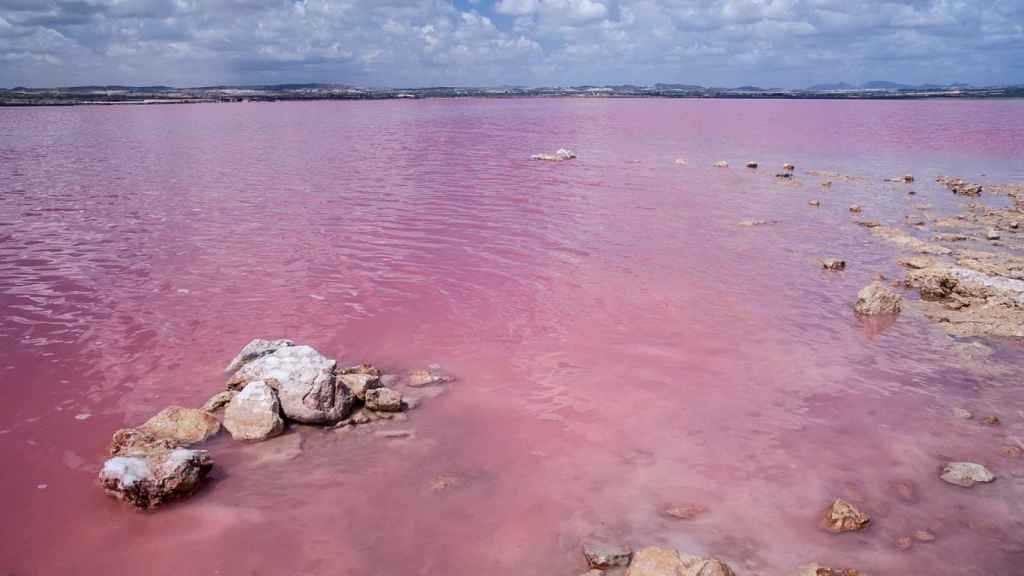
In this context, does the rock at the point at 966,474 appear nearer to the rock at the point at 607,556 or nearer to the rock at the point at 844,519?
the rock at the point at 844,519

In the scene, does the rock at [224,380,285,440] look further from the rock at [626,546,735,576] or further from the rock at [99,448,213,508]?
the rock at [626,546,735,576]

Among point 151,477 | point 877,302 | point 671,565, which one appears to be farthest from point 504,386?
point 877,302

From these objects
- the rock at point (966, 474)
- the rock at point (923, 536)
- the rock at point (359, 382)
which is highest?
the rock at point (359, 382)

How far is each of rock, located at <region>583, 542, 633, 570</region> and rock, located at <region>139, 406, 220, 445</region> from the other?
3.93 metres

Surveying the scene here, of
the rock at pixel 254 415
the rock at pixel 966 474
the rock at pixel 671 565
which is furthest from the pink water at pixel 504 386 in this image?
the rock at pixel 671 565

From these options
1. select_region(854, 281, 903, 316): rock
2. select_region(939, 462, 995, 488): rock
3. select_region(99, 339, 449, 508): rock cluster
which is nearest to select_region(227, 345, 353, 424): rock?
select_region(99, 339, 449, 508): rock cluster

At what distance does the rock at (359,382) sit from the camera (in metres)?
6.92

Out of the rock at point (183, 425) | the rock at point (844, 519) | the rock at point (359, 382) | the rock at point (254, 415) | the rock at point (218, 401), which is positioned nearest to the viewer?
the rock at point (844, 519)

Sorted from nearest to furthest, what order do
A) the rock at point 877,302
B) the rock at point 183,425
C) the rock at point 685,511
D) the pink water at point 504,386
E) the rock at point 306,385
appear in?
1. the pink water at point 504,386
2. the rock at point 685,511
3. the rock at point 183,425
4. the rock at point 306,385
5. the rock at point 877,302

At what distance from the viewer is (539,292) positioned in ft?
35.6

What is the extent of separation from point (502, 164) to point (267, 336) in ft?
62.4

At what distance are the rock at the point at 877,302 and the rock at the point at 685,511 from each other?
593 centimetres

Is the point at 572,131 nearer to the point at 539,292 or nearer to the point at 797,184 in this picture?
the point at 797,184

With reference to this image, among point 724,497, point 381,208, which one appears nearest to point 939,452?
point 724,497
